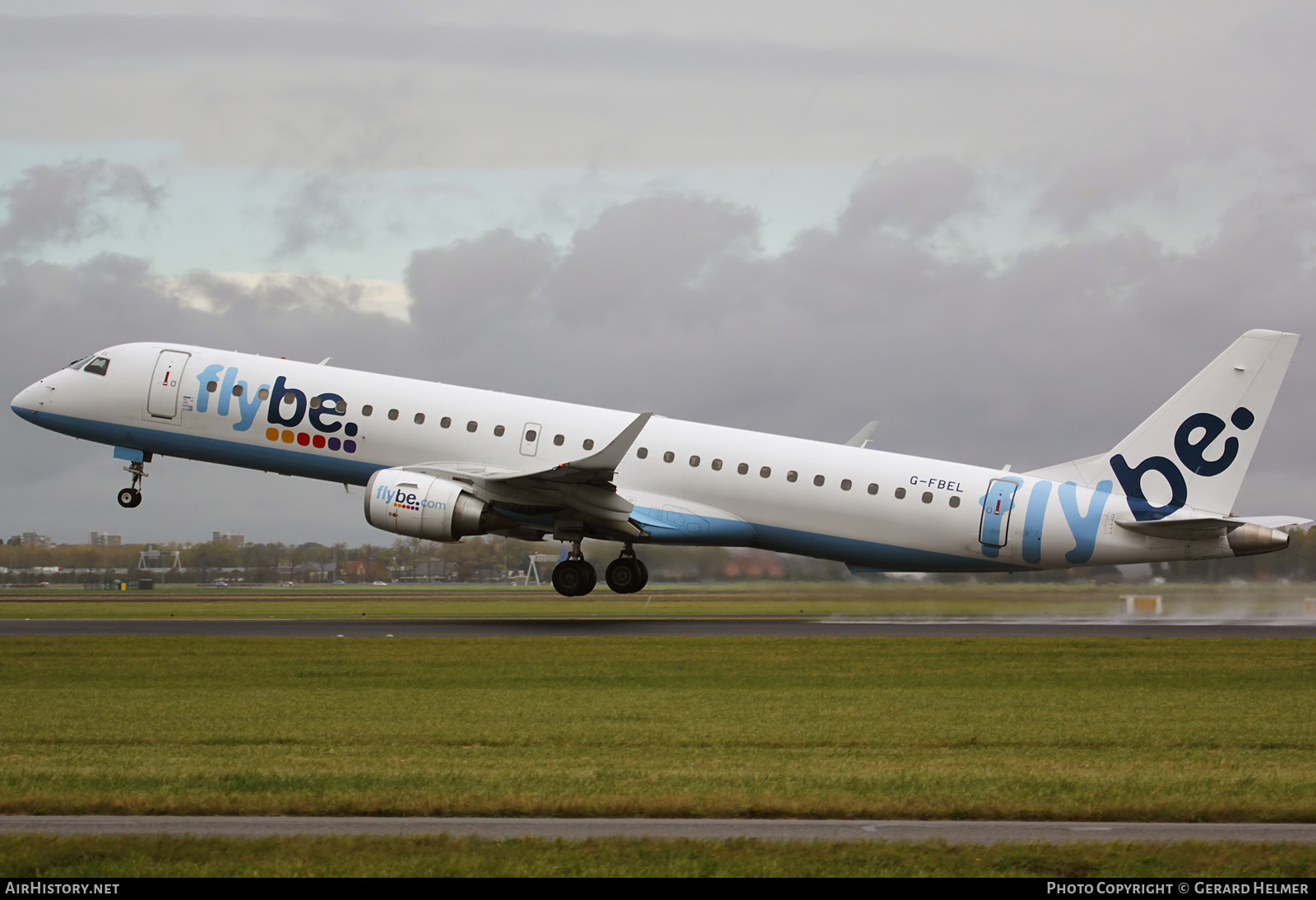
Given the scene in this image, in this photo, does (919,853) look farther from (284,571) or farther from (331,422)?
(284,571)

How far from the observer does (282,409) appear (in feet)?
120

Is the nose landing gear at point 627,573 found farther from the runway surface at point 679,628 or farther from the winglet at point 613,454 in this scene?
the winglet at point 613,454

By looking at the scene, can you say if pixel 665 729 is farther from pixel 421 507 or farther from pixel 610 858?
pixel 421 507

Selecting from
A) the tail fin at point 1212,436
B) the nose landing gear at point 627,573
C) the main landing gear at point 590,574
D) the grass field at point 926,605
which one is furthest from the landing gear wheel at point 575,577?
the tail fin at point 1212,436

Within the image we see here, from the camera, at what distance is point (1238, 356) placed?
3572cm

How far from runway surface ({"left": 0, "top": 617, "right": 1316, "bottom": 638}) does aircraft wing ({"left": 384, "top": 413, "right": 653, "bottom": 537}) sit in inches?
116

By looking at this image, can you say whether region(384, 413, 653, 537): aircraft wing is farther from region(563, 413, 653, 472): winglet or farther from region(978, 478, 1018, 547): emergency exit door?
region(978, 478, 1018, 547): emergency exit door

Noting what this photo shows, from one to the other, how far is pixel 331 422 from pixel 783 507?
41.3 ft

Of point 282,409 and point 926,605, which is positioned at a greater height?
point 282,409

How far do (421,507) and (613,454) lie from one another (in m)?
A: 5.14

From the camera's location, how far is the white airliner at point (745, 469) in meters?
35.7

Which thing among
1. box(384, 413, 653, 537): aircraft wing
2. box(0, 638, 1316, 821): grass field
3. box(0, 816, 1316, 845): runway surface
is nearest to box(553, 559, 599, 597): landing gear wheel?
box(384, 413, 653, 537): aircraft wing

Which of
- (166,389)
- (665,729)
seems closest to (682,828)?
(665,729)

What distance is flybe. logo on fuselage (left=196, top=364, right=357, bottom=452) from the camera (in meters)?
36.5
